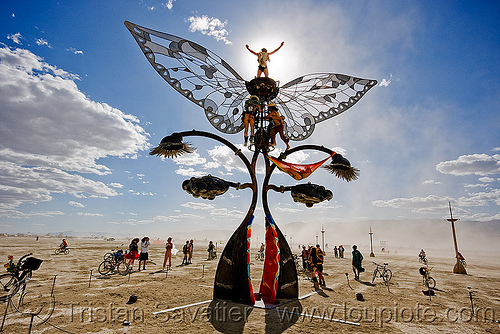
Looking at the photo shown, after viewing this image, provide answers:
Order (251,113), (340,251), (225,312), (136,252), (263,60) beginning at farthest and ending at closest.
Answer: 1. (340,251)
2. (136,252)
3. (263,60)
4. (251,113)
5. (225,312)

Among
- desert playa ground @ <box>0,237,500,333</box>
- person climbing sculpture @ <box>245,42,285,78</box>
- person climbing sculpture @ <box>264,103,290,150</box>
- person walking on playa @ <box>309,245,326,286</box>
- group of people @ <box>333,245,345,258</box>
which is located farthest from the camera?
group of people @ <box>333,245,345,258</box>

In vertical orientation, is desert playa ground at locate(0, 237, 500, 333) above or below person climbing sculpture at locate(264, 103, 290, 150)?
below

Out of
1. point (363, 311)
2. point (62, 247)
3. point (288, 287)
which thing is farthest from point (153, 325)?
point (62, 247)

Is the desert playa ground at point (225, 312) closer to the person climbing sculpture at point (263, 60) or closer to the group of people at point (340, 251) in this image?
the person climbing sculpture at point (263, 60)

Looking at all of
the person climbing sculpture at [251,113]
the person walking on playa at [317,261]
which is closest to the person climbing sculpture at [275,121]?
the person climbing sculpture at [251,113]

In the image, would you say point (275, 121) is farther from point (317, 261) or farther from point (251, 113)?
point (317, 261)

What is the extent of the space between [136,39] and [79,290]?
776 centimetres

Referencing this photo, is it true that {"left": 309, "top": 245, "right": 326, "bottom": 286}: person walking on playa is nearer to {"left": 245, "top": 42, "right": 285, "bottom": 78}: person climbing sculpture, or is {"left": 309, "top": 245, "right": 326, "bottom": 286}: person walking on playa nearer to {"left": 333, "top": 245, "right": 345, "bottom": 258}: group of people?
{"left": 245, "top": 42, "right": 285, "bottom": 78}: person climbing sculpture

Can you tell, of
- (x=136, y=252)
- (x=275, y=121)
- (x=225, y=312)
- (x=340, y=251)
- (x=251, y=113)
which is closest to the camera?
(x=225, y=312)

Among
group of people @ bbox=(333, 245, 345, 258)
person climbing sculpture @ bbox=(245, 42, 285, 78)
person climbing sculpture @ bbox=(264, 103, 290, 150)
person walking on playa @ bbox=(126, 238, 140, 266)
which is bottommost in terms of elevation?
group of people @ bbox=(333, 245, 345, 258)

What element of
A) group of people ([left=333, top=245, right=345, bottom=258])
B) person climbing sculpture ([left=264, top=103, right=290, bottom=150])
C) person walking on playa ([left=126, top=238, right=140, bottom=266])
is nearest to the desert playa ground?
person walking on playa ([left=126, top=238, right=140, bottom=266])

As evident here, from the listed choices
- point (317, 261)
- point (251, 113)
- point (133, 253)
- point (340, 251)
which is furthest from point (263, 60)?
point (340, 251)

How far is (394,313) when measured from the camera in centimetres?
646

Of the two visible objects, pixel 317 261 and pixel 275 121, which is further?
pixel 317 261
